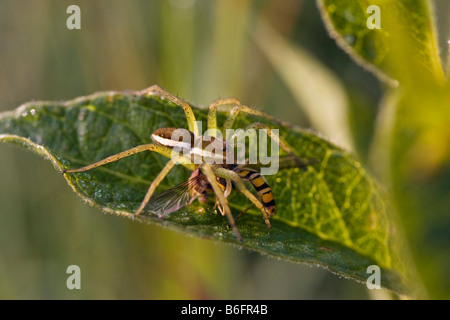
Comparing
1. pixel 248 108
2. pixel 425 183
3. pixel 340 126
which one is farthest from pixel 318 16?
pixel 425 183

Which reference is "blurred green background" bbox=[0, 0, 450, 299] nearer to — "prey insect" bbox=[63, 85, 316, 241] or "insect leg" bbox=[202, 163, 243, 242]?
"prey insect" bbox=[63, 85, 316, 241]

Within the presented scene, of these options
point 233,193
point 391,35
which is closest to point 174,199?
point 233,193

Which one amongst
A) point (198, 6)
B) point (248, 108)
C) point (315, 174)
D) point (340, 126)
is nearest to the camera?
point (315, 174)

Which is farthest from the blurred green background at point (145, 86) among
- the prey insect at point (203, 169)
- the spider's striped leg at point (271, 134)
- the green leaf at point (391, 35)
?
the green leaf at point (391, 35)

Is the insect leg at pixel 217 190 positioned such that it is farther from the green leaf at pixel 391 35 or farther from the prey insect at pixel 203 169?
the green leaf at pixel 391 35

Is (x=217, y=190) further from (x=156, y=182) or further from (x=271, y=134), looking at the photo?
(x=271, y=134)

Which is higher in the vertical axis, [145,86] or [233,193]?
[145,86]

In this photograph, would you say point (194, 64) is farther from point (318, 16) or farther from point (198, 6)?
point (318, 16)
